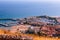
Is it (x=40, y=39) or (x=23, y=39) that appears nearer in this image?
(x=23, y=39)

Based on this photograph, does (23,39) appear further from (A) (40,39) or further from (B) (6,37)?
(A) (40,39)

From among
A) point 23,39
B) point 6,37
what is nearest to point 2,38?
point 6,37

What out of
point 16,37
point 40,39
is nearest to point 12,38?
point 16,37

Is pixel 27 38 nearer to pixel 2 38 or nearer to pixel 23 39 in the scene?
pixel 23 39

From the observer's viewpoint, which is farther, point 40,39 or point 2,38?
point 40,39

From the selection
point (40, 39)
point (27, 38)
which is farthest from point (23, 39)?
point (40, 39)

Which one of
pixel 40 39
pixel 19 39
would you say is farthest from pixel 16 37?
pixel 40 39

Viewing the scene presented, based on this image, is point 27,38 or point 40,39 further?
point 40,39
